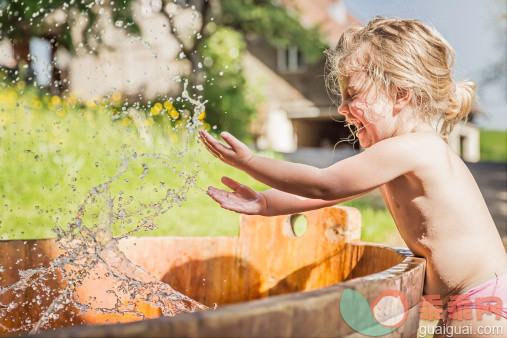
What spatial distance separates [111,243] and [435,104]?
1.15m

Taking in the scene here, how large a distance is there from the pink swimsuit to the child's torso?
0.02 metres

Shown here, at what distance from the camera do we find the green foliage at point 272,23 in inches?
394

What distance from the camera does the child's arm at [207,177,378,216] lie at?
52.1 inches

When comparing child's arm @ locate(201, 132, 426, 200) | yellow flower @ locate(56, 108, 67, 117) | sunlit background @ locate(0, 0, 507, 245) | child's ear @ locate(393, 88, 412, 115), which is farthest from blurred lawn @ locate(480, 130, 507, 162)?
child's arm @ locate(201, 132, 426, 200)

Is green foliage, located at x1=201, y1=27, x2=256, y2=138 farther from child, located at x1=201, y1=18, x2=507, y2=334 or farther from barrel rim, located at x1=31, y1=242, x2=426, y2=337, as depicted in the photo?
barrel rim, located at x1=31, y1=242, x2=426, y2=337

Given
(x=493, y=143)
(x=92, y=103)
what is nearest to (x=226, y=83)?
(x=92, y=103)

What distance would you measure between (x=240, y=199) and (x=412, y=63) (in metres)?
0.67

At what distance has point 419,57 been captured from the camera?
1443mm

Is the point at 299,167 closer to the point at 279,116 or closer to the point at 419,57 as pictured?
the point at 419,57

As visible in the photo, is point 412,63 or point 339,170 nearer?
point 339,170

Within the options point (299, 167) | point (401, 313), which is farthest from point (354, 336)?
point (299, 167)

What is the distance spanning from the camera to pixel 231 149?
1290 mm

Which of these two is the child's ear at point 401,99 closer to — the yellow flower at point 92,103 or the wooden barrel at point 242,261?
the wooden barrel at point 242,261

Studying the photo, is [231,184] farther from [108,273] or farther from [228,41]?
[228,41]
